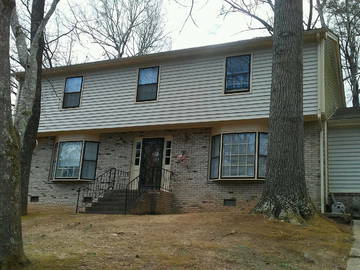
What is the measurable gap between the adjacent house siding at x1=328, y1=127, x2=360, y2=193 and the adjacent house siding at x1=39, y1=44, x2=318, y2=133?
84.3 inches

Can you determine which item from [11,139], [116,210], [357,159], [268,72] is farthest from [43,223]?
[357,159]

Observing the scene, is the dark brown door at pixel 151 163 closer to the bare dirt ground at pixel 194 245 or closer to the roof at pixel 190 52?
the roof at pixel 190 52

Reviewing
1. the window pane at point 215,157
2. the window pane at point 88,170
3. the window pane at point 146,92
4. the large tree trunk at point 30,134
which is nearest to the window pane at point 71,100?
the window pane at point 88,170

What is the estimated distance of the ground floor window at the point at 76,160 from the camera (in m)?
16.9

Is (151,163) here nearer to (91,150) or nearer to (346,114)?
(91,150)

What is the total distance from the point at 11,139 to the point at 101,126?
10.9 meters

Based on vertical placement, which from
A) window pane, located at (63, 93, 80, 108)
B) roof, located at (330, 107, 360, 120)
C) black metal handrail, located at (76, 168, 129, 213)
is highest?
window pane, located at (63, 93, 80, 108)

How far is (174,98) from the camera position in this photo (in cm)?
1530

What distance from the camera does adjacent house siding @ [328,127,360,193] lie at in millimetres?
13898

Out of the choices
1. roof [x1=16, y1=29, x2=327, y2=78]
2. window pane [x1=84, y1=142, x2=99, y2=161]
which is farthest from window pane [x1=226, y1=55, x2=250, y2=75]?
window pane [x1=84, y1=142, x2=99, y2=161]

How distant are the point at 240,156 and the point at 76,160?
6.77 meters

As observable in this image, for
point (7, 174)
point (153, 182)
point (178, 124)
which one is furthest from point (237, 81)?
point (7, 174)

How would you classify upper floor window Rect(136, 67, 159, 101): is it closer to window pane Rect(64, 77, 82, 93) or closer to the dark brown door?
the dark brown door

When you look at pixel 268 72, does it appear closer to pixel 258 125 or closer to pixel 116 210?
pixel 258 125
